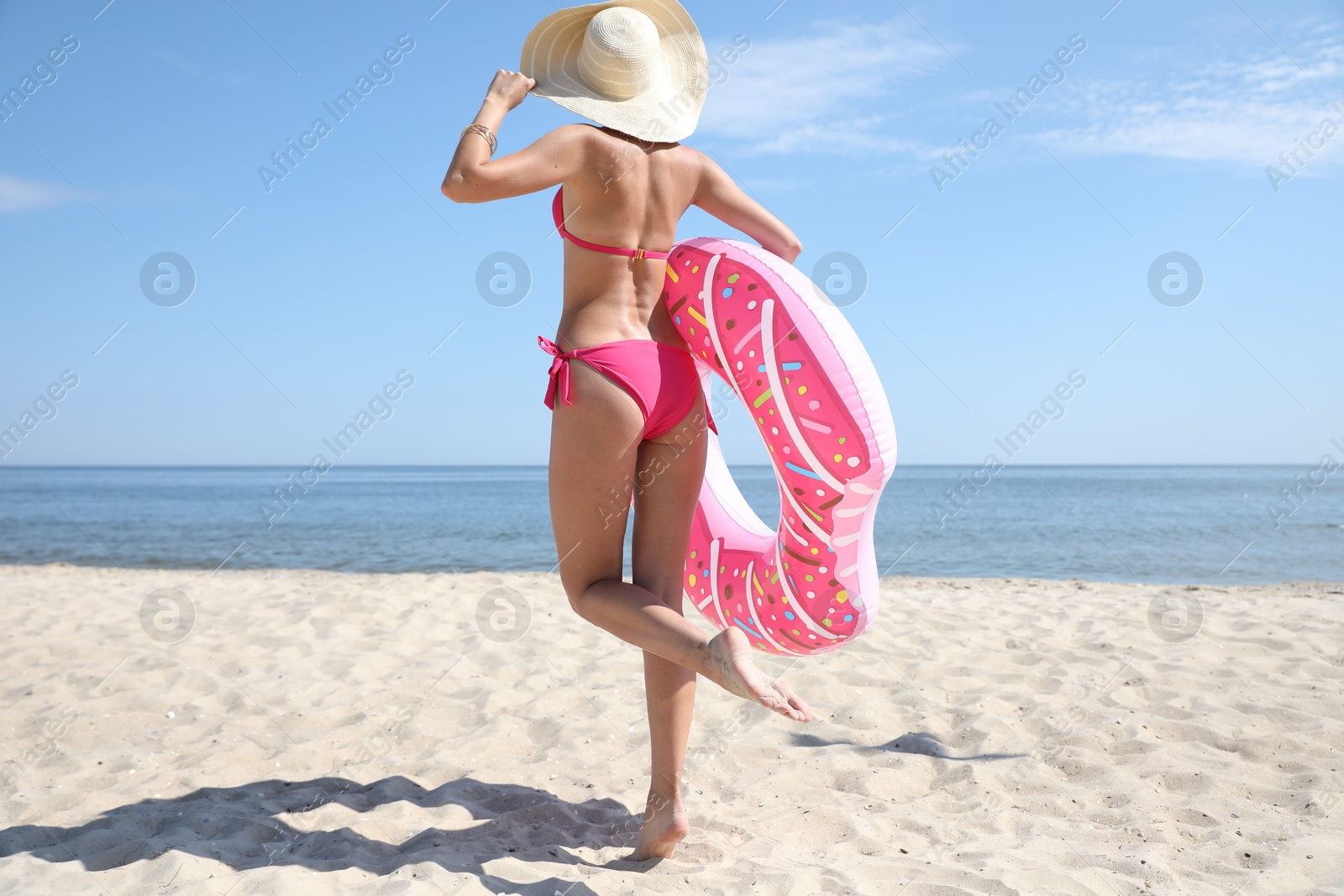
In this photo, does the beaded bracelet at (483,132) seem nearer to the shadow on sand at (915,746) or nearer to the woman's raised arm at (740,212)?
the woman's raised arm at (740,212)

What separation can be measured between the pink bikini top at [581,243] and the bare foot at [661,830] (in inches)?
58.6

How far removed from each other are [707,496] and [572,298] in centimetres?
85

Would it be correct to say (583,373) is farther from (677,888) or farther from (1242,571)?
(1242,571)

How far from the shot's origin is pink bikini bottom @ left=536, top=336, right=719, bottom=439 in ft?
6.74

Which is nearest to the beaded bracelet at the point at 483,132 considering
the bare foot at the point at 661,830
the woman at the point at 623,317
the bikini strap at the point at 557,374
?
the woman at the point at 623,317

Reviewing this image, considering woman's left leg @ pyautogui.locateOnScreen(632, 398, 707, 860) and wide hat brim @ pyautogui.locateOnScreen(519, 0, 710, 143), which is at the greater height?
wide hat brim @ pyautogui.locateOnScreen(519, 0, 710, 143)

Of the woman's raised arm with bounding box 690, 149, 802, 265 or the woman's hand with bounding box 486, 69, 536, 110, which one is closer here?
the woman's hand with bounding box 486, 69, 536, 110

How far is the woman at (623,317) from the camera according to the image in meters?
1.99

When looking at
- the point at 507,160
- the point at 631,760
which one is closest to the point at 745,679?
the point at 507,160

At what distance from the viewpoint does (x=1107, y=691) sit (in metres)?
3.68

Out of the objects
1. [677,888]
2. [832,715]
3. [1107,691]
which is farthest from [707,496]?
[1107,691]

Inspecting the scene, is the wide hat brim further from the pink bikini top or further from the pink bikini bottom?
the pink bikini bottom

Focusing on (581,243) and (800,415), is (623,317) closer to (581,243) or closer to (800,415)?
(581,243)

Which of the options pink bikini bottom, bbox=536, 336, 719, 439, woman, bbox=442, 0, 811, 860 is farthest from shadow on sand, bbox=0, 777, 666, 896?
pink bikini bottom, bbox=536, 336, 719, 439
